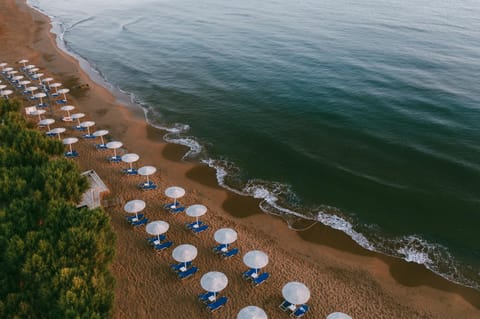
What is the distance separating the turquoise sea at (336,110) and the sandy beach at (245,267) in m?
1.79

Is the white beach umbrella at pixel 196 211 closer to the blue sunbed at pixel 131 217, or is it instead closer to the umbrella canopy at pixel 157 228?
the umbrella canopy at pixel 157 228

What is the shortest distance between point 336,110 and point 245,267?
1195 inches

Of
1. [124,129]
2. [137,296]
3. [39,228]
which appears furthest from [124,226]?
[124,129]

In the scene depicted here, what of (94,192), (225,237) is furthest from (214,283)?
(94,192)

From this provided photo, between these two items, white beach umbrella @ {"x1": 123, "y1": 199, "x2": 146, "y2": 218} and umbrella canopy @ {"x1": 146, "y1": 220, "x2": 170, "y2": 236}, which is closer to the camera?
umbrella canopy @ {"x1": 146, "y1": 220, "x2": 170, "y2": 236}

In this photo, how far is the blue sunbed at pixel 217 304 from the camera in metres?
21.6

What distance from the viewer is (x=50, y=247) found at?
17.2m

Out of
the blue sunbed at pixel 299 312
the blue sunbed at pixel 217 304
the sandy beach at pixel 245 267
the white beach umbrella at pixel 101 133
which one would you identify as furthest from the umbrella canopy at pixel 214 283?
the white beach umbrella at pixel 101 133

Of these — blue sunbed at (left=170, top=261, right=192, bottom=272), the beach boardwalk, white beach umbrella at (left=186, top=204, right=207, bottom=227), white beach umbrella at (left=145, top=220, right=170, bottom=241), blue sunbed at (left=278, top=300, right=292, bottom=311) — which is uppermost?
white beach umbrella at (left=186, top=204, right=207, bottom=227)

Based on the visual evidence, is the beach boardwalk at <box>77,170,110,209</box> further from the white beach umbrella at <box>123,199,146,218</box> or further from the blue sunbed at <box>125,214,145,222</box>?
the white beach umbrella at <box>123,199,146,218</box>

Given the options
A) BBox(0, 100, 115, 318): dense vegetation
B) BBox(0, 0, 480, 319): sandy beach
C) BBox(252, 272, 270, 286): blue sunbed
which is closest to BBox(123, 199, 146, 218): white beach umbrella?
BBox(0, 0, 480, 319): sandy beach

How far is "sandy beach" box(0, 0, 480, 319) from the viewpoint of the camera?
22.2 meters

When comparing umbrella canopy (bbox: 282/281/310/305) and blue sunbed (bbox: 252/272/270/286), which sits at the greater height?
umbrella canopy (bbox: 282/281/310/305)

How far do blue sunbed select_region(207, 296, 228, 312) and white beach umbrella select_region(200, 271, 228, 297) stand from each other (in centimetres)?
133
